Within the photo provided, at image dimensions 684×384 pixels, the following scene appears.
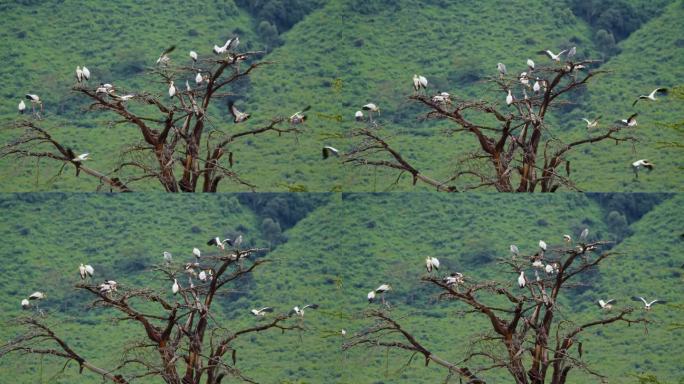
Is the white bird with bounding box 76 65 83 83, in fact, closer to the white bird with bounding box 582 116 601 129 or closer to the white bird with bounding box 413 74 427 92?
the white bird with bounding box 413 74 427 92

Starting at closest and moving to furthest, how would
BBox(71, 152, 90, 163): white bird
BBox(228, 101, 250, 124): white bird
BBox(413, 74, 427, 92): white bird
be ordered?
BBox(71, 152, 90, 163): white bird < BBox(228, 101, 250, 124): white bird < BBox(413, 74, 427, 92): white bird

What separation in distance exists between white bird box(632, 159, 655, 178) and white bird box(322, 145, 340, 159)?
1.89 m

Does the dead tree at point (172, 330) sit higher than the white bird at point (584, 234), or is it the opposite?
the white bird at point (584, 234)

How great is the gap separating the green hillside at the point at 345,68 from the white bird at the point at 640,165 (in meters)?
0.04

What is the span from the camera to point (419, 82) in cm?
1236

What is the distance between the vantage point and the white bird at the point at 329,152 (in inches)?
483

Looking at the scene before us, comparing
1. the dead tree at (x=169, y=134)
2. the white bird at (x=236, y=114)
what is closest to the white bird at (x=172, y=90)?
the dead tree at (x=169, y=134)

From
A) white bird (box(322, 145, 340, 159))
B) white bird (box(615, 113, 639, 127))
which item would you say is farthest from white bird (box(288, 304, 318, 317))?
white bird (box(615, 113, 639, 127))

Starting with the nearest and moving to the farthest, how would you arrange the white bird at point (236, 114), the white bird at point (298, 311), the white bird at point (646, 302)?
the white bird at point (646, 302), the white bird at point (298, 311), the white bird at point (236, 114)

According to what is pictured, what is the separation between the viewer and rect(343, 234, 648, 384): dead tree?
11586 millimetres

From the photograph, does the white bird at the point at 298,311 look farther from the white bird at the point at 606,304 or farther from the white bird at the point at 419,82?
the white bird at the point at 606,304

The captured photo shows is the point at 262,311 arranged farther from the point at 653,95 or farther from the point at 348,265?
the point at 653,95

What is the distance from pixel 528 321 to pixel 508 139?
1.18m

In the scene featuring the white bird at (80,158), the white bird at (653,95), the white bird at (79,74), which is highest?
the white bird at (653,95)
